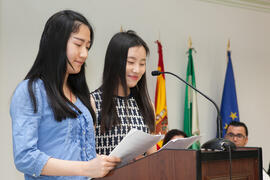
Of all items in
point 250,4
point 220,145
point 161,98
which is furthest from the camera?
point 250,4

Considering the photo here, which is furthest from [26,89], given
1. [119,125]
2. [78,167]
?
[119,125]

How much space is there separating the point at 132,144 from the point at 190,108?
4452 millimetres

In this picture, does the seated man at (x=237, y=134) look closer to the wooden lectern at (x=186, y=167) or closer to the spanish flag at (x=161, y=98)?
the spanish flag at (x=161, y=98)

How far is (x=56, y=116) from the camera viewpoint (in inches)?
65.7

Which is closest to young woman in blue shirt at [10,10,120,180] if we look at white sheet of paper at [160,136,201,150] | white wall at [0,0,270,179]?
white sheet of paper at [160,136,201,150]

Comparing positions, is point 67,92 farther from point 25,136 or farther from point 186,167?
point 186,167

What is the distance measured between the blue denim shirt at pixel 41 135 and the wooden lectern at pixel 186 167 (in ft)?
0.70

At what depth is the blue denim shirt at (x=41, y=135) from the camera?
156cm

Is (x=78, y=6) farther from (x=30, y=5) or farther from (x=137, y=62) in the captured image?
(x=137, y=62)

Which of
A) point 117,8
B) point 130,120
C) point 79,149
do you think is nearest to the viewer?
point 79,149

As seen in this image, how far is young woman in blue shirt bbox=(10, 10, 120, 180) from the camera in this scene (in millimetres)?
1578

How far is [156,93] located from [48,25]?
3952 mm

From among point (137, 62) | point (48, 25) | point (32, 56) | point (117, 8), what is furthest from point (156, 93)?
point (48, 25)

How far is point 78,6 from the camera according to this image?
5.25 metres
